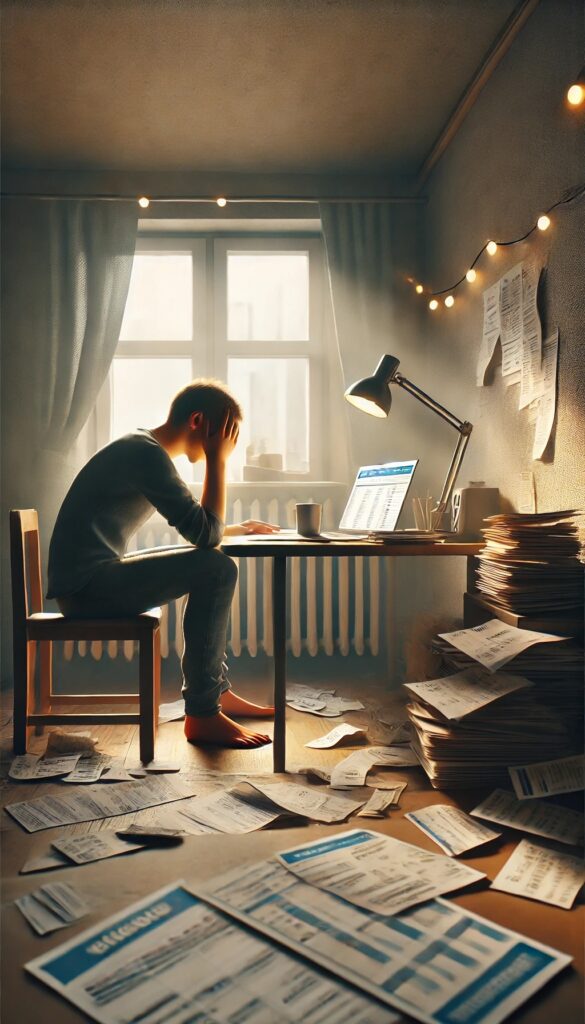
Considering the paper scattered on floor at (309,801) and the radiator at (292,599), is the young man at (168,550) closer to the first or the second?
the paper scattered on floor at (309,801)

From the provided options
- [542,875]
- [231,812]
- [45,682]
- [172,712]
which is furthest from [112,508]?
[542,875]

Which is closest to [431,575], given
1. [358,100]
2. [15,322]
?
[358,100]

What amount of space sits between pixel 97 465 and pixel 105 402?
1349 millimetres

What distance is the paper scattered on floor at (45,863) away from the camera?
1389 millimetres

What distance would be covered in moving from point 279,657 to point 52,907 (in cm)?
89

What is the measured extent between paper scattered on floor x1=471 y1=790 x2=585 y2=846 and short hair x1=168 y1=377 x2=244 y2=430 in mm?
1288

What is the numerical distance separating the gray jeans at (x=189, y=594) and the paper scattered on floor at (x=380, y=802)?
64 cm

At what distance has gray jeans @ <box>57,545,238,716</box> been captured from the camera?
6.94 ft

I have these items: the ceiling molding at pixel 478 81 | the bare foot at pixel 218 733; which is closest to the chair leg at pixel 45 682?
the bare foot at pixel 218 733

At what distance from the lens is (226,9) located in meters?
2.21

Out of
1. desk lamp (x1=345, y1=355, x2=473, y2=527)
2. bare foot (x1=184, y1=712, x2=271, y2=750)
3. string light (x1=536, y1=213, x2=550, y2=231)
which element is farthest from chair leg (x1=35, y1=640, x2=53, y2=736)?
string light (x1=536, y1=213, x2=550, y2=231)

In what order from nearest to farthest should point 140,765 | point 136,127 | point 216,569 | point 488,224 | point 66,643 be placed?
1. point 140,765
2. point 216,569
3. point 488,224
4. point 136,127
5. point 66,643

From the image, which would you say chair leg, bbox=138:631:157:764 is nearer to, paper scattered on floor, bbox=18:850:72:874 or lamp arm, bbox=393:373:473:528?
paper scattered on floor, bbox=18:850:72:874

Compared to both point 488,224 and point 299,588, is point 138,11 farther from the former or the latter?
point 299,588
